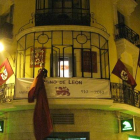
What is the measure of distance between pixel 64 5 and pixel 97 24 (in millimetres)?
2093

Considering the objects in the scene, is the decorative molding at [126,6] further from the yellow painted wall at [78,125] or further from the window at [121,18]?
the yellow painted wall at [78,125]

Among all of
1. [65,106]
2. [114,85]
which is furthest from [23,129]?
[114,85]

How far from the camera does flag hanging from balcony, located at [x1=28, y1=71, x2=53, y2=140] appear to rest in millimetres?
13297

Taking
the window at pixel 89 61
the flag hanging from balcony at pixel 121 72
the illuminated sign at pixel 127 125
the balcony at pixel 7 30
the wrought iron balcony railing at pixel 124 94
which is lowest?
the illuminated sign at pixel 127 125

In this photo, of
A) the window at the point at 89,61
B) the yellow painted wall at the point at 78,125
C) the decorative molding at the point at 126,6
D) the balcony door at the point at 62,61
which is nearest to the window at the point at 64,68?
the balcony door at the point at 62,61

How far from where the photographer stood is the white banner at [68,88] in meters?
14.1

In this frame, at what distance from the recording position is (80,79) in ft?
47.2

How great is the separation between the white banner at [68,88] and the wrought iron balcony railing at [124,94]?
97 cm

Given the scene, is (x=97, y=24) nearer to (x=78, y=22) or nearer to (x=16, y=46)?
(x=78, y=22)

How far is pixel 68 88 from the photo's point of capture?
46.6 ft

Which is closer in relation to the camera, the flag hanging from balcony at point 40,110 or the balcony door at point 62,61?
the flag hanging from balcony at point 40,110

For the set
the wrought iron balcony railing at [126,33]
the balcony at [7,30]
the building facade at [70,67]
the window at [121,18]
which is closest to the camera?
the building facade at [70,67]

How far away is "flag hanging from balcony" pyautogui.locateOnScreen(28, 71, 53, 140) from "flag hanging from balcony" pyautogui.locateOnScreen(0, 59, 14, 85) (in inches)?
62.6

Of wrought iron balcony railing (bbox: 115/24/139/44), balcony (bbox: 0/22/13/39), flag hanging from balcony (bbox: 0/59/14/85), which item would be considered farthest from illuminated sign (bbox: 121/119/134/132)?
balcony (bbox: 0/22/13/39)
